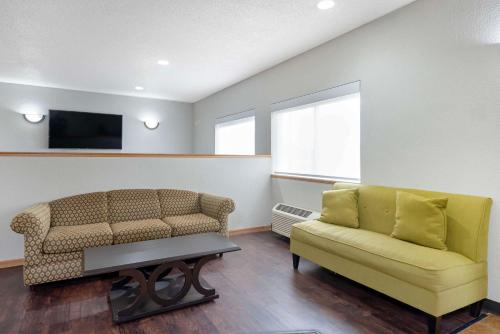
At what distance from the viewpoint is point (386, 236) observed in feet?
8.65

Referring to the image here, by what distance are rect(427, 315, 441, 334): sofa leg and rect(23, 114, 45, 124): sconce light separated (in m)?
6.90

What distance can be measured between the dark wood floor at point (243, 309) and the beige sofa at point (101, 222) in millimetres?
262

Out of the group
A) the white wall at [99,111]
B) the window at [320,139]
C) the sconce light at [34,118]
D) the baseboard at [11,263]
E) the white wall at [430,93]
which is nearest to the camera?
the white wall at [430,93]

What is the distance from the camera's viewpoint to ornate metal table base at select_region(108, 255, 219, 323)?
2.23 m

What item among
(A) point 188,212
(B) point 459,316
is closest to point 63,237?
(A) point 188,212

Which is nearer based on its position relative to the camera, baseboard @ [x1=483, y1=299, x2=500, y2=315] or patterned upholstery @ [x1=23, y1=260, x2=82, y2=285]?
baseboard @ [x1=483, y1=299, x2=500, y2=315]

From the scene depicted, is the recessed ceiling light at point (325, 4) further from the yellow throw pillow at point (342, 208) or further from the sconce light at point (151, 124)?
the sconce light at point (151, 124)

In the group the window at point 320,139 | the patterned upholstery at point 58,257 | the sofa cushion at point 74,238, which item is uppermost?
the window at point 320,139

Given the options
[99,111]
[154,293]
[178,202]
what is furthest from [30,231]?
[99,111]

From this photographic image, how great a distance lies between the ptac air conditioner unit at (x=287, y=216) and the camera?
3907 millimetres

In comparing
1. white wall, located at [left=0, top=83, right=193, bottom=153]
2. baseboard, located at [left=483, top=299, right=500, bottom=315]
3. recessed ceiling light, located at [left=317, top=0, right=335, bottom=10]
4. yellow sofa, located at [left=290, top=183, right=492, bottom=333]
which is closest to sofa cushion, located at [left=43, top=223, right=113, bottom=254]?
yellow sofa, located at [left=290, top=183, right=492, bottom=333]

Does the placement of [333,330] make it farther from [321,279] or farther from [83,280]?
[83,280]

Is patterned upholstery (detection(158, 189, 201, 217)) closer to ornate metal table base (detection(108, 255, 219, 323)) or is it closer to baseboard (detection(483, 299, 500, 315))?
ornate metal table base (detection(108, 255, 219, 323))

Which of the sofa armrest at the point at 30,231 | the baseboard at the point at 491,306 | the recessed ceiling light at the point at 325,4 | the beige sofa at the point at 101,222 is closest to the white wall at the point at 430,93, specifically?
the baseboard at the point at 491,306
